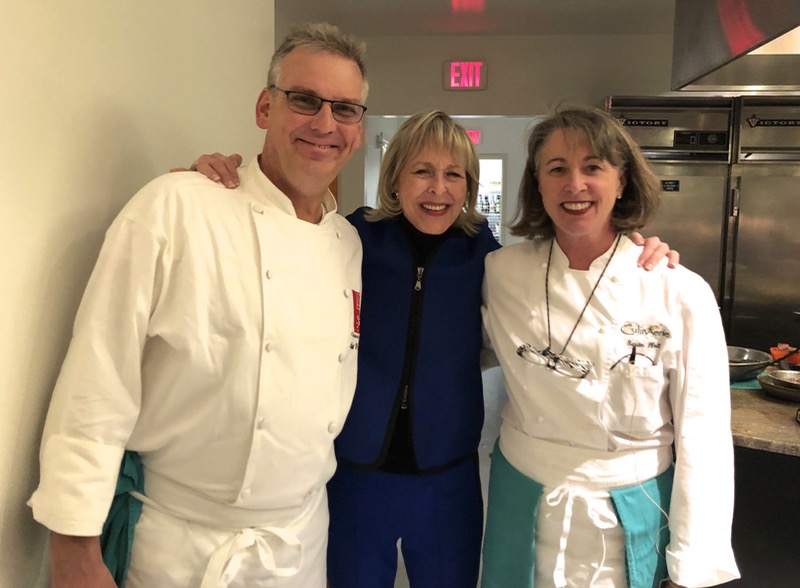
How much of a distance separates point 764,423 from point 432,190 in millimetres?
1079

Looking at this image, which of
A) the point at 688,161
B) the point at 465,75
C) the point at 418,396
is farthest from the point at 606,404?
the point at 465,75

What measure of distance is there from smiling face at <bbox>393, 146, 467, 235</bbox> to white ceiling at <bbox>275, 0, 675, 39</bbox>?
8.53 ft

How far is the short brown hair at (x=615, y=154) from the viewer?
1344 mm

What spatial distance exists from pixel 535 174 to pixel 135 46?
3.01 ft

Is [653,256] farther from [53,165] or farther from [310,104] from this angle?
[53,165]

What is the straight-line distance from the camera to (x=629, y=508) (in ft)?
4.10

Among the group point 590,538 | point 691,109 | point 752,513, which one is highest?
point 691,109

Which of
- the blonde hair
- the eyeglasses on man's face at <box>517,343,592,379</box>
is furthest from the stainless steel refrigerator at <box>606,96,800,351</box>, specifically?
the eyeglasses on man's face at <box>517,343,592,379</box>

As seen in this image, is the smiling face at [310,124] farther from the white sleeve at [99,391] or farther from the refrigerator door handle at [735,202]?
the refrigerator door handle at [735,202]

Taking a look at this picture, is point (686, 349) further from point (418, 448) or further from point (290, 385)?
point (290, 385)

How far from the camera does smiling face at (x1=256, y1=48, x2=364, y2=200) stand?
1196mm

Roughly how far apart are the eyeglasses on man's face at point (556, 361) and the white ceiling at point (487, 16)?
9.78 ft

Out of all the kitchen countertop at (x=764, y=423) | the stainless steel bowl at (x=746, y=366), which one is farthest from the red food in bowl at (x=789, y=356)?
the kitchen countertop at (x=764, y=423)

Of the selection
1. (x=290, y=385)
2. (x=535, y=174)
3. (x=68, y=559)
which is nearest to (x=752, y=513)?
(x=535, y=174)
